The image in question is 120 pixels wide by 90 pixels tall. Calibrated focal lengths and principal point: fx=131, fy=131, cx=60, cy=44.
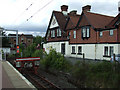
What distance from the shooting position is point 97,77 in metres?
7.54

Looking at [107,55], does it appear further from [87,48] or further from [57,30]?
[57,30]

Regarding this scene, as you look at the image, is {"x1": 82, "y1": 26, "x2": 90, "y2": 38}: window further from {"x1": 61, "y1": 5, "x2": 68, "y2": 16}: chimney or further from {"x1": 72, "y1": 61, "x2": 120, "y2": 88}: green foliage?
{"x1": 72, "y1": 61, "x2": 120, "y2": 88}: green foliage

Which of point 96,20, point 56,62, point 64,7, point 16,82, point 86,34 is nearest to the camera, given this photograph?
point 16,82

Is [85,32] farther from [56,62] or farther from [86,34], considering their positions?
[56,62]

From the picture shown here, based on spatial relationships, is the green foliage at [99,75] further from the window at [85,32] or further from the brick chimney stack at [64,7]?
the brick chimney stack at [64,7]

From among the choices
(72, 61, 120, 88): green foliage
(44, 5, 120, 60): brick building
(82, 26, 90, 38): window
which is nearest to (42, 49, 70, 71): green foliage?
(72, 61, 120, 88): green foliage

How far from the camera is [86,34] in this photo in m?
22.2

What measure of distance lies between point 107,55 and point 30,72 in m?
10.9

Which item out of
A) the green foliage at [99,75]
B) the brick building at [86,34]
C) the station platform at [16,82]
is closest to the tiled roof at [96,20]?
the brick building at [86,34]

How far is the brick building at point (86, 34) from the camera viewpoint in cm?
1842

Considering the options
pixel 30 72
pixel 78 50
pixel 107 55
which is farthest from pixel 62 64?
pixel 78 50

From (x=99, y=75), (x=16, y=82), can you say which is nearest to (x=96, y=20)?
(x=99, y=75)

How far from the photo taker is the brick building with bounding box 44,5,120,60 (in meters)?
18.4

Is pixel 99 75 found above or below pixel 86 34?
below
